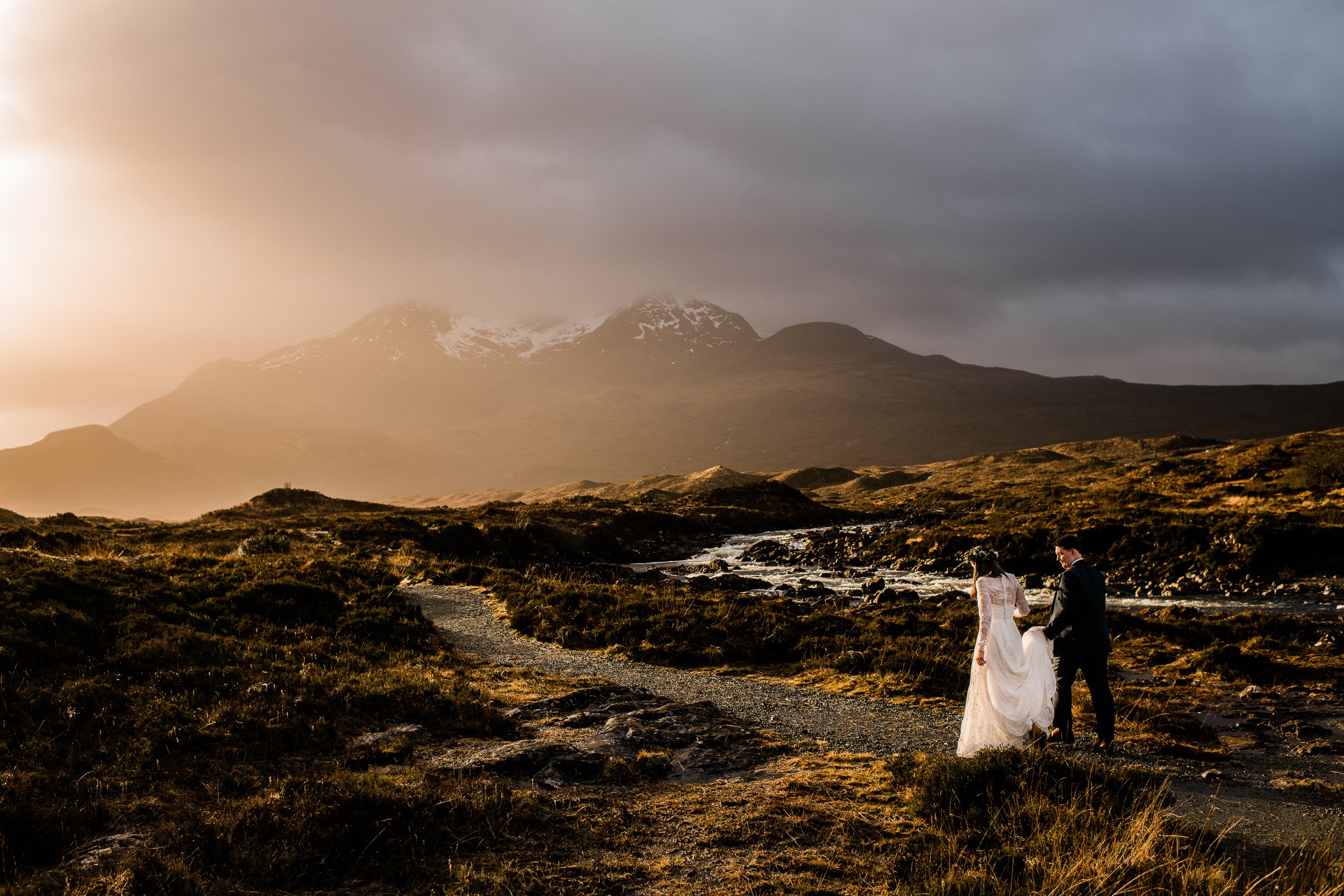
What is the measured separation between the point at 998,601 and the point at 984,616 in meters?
0.33

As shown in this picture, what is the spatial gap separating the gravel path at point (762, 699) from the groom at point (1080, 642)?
6.00ft

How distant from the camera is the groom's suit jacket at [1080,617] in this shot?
→ 31.7ft

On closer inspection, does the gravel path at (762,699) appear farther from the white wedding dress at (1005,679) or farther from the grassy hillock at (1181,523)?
the grassy hillock at (1181,523)

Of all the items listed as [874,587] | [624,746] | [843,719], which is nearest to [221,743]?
[624,746]

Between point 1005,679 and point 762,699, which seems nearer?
point 1005,679

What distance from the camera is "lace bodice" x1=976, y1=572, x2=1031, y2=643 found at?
31.8 ft

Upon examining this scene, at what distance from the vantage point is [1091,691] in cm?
980

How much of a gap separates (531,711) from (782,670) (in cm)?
685

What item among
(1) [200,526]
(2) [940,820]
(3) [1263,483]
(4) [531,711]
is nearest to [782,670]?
(4) [531,711]

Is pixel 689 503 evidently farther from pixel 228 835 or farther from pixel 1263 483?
pixel 228 835

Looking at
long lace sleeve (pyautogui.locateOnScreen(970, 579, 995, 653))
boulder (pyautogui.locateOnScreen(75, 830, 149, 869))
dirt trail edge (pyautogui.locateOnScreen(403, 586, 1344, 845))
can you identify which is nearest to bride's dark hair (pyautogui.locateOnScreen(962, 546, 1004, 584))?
long lace sleeve (pyautogui.locateOnScreen(970, 579, 995, 653))

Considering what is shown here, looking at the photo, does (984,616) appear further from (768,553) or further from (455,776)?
(768,553)

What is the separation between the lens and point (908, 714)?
12555 millimetres

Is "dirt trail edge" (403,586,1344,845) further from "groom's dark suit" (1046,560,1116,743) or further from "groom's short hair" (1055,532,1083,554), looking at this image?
"groom's short hair" (1055,532,1083,554)
